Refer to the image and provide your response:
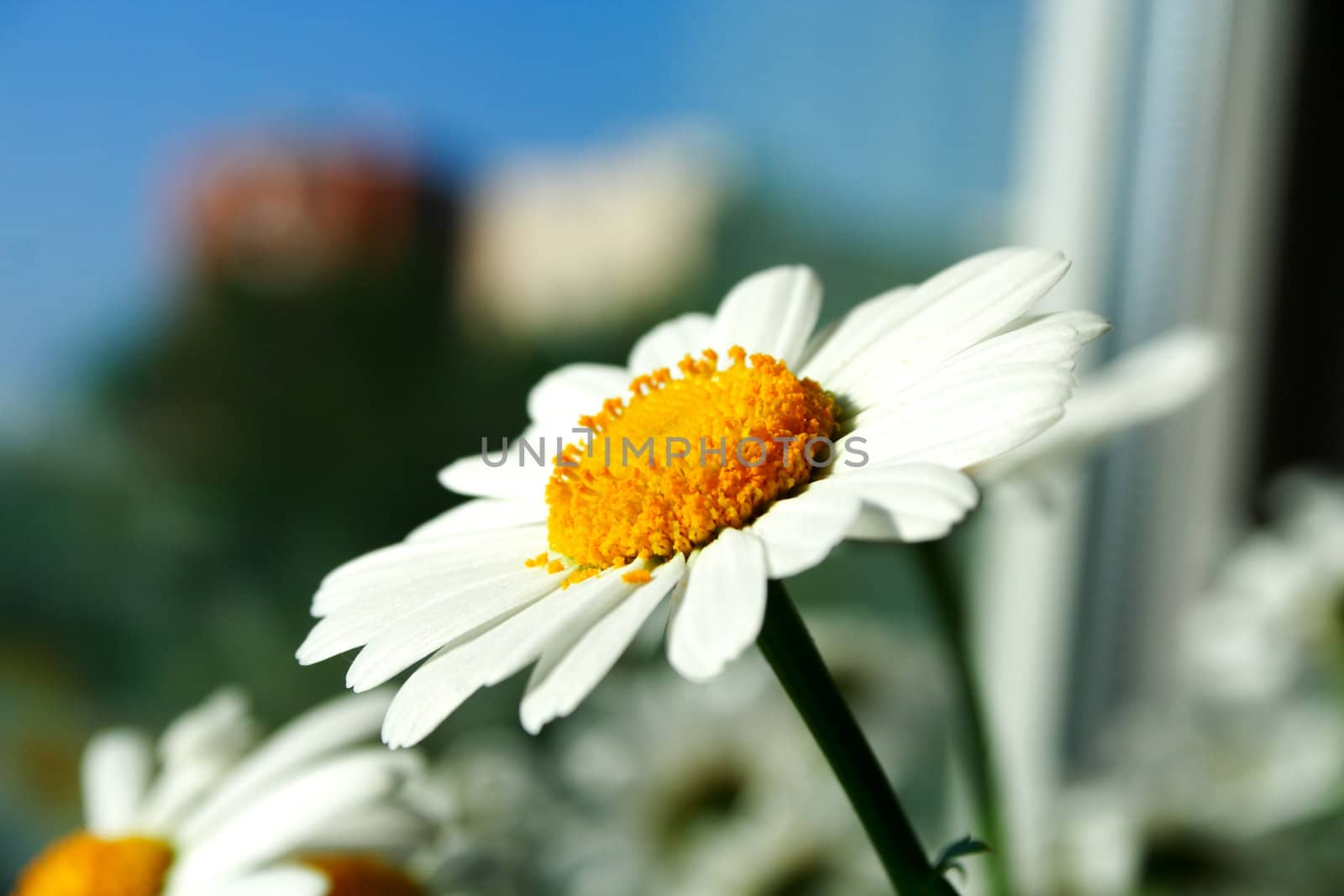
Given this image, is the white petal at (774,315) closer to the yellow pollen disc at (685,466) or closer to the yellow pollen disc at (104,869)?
the yellow pollen disc at (685,466)

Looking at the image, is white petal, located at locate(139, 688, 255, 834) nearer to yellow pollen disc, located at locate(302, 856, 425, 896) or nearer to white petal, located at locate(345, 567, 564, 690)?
yellow pollen disc, located at locate(302, 856, 425, 896)

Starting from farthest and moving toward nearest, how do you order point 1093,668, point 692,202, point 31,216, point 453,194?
point 1093,668 < point 692,202 < point 453,194 < point 31,216

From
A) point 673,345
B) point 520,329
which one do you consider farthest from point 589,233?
point 673,345

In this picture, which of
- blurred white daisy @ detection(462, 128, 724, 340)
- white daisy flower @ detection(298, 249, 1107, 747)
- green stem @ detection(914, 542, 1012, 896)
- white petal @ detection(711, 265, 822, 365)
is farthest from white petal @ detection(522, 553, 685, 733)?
blurred white daisy @ detection(462, 128, 724, 340)

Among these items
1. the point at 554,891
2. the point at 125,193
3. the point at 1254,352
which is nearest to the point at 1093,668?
the point at 1254,352

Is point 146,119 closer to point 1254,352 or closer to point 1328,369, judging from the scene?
point 1254,352

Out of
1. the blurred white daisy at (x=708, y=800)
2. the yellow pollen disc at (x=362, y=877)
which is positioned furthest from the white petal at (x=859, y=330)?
the blurred white daisy at (x=708, y=800)

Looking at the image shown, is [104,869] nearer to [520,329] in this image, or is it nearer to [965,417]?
[965,417]
